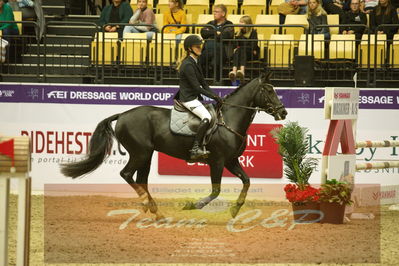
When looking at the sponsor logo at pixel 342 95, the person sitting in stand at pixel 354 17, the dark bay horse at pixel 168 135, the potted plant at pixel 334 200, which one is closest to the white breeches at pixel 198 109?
the dark bay horse at pixel 168 135

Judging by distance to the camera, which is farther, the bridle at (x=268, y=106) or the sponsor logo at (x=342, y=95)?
the bridle at (x=268, y=106)

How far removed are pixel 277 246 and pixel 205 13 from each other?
832cm

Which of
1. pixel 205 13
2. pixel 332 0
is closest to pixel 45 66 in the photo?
pixel 205 13

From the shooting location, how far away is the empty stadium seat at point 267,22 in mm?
16328

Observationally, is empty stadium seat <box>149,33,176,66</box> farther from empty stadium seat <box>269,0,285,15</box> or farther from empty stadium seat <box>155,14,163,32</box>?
empty stadium seat <box>269,0,285,15</box>

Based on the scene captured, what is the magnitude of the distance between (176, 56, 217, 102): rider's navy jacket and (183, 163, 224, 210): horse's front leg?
0.97 metres

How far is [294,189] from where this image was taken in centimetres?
1198

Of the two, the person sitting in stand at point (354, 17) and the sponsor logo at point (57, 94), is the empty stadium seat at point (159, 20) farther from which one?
the person sitting in stand at point (354, 17)

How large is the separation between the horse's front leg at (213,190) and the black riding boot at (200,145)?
222mm

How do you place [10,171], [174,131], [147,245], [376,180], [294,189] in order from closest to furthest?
[10,171], [147,245], [294,189], [174,131], [376,180]

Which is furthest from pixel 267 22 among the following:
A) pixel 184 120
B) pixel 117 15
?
pixel 184 120

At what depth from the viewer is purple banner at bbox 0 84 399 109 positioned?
1482 centimetres

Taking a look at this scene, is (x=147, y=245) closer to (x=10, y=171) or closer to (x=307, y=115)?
(x=10, y=171)

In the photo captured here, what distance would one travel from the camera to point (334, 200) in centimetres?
1180
